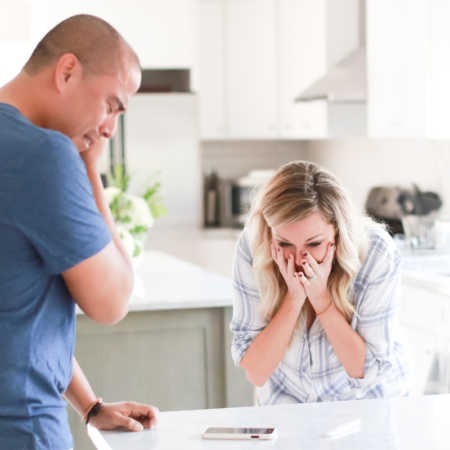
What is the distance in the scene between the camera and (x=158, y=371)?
268 centimetres

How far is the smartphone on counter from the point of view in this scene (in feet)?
4.18

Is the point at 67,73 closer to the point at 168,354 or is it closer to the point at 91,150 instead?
Result: the point at 91,150

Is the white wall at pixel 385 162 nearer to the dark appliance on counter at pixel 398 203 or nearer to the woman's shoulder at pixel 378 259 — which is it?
the dark appliance on counter at pixel 398 203

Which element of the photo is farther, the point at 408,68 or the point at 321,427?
the point at 408,68

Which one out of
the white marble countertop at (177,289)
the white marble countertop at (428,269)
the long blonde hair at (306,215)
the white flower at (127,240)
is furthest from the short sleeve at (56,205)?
the white marble countertop at (428,269)

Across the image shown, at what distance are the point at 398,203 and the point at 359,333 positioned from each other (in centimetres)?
242

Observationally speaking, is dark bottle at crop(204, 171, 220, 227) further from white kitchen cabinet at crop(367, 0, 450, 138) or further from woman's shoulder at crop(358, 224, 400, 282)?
woman's shoulder at crop(358, 224, 400, 282)

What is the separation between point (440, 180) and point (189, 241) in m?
1.74

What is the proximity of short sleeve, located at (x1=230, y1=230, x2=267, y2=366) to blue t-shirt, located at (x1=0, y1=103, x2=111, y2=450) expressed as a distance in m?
0.78

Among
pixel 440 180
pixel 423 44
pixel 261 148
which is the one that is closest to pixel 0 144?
pixel 423 44

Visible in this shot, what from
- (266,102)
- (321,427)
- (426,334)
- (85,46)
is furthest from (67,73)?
(266,102)

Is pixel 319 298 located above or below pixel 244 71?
below

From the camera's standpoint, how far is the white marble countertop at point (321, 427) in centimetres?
124

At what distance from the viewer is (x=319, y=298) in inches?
73.4
